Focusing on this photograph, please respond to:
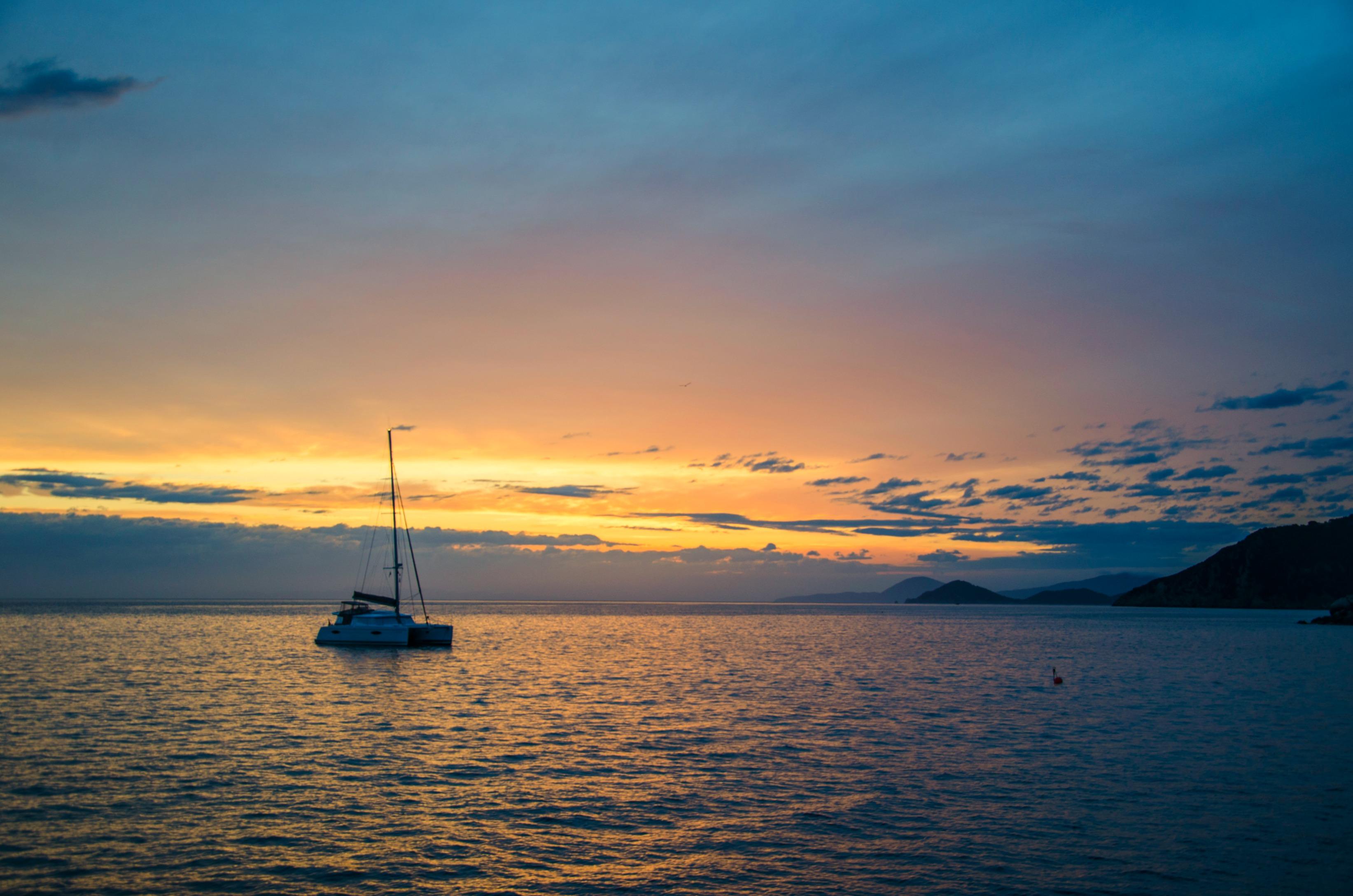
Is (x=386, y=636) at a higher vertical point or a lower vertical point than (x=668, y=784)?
lower

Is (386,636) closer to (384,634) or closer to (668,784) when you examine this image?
(384,634)

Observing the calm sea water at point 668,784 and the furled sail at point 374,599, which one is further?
the furled sail at point 374,599

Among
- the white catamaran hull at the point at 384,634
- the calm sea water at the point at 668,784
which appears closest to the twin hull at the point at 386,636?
the white catamaran hull at the point at 384,634

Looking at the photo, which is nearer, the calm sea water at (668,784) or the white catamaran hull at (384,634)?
the calm sea water at (668,784)

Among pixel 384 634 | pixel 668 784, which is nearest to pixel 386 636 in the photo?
pixel 384 634

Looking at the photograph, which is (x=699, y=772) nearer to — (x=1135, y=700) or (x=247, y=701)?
(x=247, y=701)

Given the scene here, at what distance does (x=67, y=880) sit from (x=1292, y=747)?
135 ft

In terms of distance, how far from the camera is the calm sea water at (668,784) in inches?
717

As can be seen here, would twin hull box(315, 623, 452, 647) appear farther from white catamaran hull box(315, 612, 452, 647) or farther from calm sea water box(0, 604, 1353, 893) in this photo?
calm sea water box(0, 604, 1353, 893)

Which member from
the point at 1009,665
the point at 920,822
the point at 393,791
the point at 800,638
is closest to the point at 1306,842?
the point at 920,822

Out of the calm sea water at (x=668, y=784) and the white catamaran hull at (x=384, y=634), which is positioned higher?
the calm sea water at (x=668, y=784)

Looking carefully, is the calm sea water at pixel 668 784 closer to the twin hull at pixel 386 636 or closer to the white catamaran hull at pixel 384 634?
the twin hull at pixel 386 636

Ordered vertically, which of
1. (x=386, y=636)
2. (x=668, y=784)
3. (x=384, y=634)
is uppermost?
(x=668, y=784)

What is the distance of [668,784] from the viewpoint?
85.6 feet
